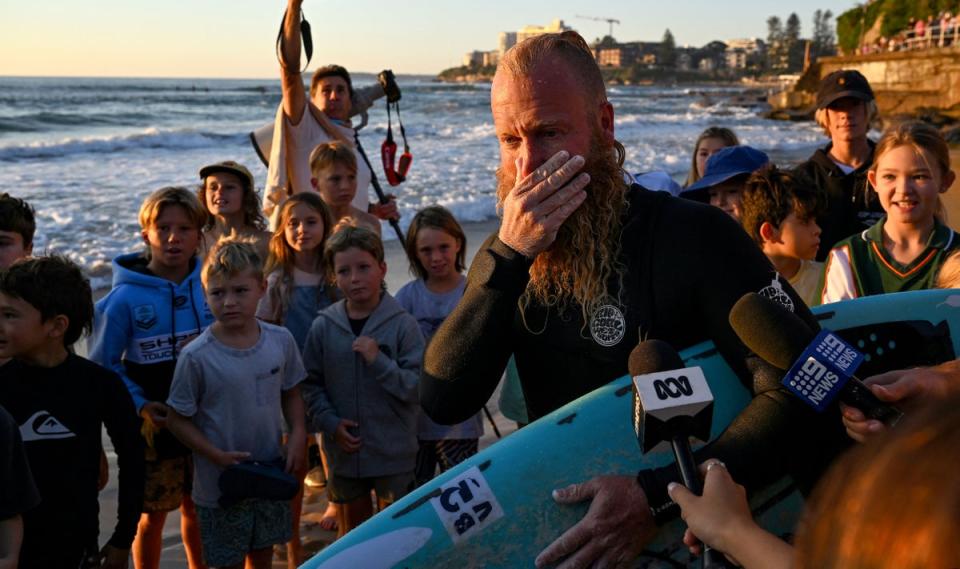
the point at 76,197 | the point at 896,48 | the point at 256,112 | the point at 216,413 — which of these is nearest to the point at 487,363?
the point at 216,413

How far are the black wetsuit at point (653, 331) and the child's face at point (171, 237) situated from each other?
7.33 feet

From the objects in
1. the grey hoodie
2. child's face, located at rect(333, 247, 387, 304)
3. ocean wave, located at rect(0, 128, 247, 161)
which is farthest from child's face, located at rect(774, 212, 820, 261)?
ocean wave, located at rect(0, 128, 247, 161)

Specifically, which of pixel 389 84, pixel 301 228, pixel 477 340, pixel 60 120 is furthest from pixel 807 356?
pixel 60 120

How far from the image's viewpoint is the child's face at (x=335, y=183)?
5250 millimetres

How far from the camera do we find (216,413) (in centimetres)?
361

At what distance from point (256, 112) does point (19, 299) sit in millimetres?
40814

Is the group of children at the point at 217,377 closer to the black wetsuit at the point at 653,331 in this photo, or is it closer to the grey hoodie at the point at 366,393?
the grey hoodie at the point at 366,393

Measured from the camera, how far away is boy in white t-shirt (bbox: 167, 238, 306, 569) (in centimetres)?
355

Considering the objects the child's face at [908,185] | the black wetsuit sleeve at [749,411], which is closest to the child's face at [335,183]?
the child's face at [908,185]

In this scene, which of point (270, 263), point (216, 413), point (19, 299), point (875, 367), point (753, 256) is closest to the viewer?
point (753, 256)

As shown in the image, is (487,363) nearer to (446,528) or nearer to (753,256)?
(446,528)

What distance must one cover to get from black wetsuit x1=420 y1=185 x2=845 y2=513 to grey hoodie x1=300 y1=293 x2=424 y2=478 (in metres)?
1.73

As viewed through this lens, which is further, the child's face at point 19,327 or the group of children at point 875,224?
the group of children at point 875,224

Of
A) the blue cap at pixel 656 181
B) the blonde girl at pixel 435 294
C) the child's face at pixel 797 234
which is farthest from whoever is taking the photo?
the blue cap at pixel 656 181
